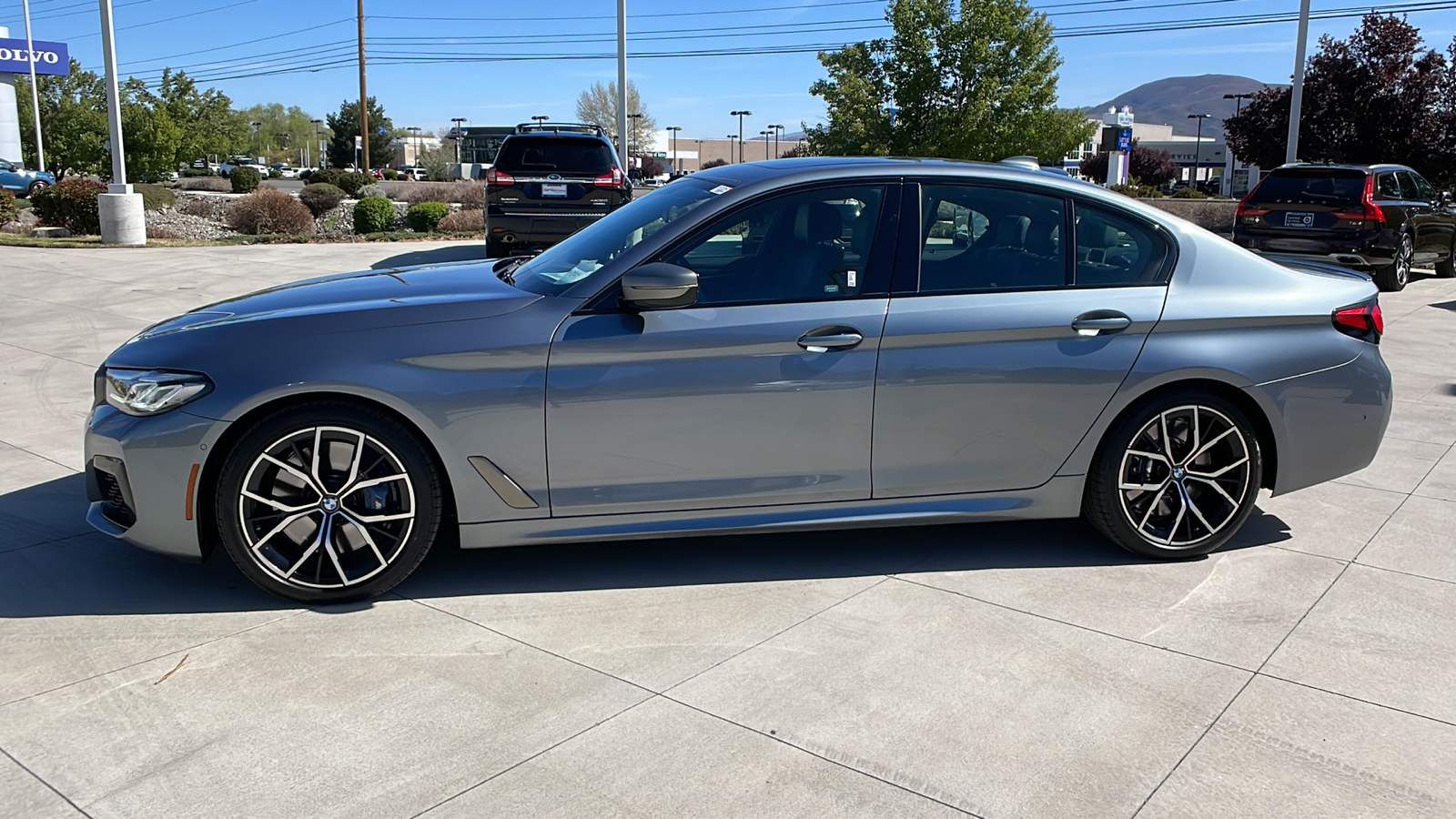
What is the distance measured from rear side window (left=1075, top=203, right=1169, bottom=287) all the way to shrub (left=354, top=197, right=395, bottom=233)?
21.5 m

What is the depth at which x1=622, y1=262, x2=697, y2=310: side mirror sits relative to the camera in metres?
4.03

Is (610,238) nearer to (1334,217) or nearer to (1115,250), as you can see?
(1115,250)

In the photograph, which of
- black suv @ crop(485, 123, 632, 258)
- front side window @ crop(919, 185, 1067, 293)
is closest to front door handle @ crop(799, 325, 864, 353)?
front side window @ crop(919, 185, 1067, 293)

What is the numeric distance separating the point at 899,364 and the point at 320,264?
13.5 meters

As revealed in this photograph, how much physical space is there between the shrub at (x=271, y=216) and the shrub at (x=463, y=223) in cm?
300

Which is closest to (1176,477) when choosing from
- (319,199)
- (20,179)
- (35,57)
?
(319,199)

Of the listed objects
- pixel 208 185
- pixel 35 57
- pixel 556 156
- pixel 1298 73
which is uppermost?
pixel 35 57

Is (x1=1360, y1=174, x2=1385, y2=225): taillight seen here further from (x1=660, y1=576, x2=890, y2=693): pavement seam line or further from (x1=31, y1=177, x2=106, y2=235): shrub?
(x1=31, y1=177, x2=106, y2=235): shrub

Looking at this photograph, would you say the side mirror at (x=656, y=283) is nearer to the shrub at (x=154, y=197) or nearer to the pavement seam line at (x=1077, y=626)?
the pavement seam line at (x=1077, y=626)

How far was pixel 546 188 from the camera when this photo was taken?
14.6m

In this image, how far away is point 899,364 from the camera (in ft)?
14.0

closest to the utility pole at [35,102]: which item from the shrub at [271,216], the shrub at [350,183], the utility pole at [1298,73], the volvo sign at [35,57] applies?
the volvo sign at [35,57]

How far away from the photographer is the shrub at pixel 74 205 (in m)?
21.5

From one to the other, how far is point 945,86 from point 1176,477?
30.7 m
